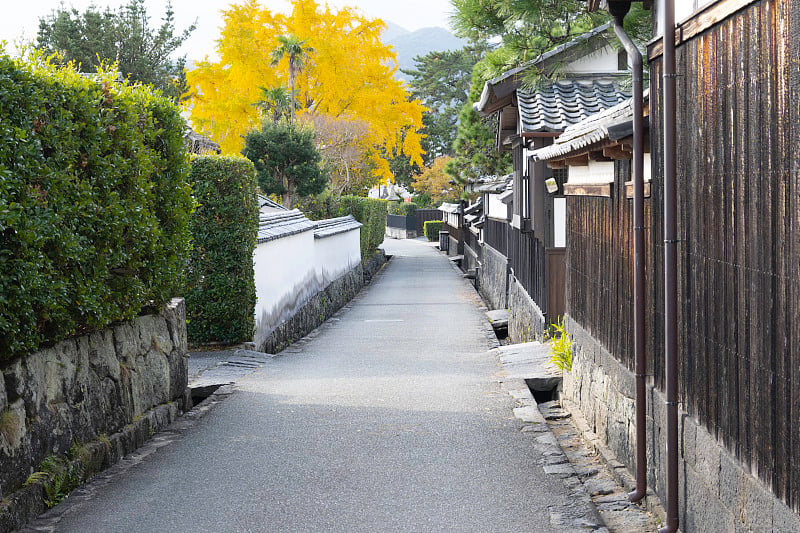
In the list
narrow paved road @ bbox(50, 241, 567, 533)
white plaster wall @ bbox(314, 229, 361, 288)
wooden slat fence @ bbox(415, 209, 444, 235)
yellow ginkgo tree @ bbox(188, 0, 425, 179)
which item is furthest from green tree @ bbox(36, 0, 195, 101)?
wooden slat fence @ bbox(415, 209, 444, 235)

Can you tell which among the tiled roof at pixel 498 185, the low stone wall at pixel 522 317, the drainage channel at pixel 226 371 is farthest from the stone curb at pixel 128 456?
the tiled roof at pixel 498 185

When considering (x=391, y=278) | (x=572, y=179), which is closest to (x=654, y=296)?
(x=572, y=179)

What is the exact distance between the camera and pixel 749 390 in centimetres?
416

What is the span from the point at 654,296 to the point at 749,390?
6.34ft

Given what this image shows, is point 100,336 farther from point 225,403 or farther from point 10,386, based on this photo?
point 225,403

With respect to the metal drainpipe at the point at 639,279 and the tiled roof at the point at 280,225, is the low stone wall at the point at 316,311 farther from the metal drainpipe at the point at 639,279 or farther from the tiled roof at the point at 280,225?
the metal drainpipe at the point at 639,279

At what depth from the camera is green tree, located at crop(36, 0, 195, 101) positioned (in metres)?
34.8

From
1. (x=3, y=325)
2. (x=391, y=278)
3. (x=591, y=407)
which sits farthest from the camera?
(x=391, y=278)

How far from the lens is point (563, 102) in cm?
1497

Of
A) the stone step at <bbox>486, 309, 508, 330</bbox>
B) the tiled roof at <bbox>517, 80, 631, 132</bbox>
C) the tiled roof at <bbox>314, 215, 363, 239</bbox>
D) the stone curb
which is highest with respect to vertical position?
the tiled roof at <bbox>517, 80, 631, 132</bbox>

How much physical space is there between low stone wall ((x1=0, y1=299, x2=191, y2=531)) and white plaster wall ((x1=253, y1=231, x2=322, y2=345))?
5.47m

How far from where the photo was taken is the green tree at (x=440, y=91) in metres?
67.9

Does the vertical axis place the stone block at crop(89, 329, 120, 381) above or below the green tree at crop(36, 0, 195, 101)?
below

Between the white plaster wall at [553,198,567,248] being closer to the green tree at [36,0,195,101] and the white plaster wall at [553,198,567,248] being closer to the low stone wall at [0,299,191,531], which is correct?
the low stone wall at [0,299,191,531]
